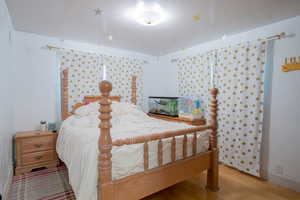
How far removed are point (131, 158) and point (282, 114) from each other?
2.15 m

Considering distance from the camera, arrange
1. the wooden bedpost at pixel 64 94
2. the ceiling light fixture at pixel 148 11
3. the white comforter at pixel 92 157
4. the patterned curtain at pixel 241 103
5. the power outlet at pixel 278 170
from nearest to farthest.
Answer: the white comforter at pixel 92 157, the ceiling light fixture at pixel 148 11, the power outlet at pixel 278 170, the patterned curtain at pixel 241 103, the wooden bedpost at pixel 64 94

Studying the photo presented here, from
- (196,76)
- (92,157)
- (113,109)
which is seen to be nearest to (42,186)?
(92,157)

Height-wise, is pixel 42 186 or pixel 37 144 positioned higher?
pixel 37 144

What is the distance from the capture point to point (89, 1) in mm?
1779

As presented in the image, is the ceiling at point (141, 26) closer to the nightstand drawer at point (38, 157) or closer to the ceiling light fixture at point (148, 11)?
the ceiling light fixture at point (148, 11)

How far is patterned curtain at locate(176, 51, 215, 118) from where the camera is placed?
9.97ft

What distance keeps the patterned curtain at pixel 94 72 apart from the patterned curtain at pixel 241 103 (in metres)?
1.85

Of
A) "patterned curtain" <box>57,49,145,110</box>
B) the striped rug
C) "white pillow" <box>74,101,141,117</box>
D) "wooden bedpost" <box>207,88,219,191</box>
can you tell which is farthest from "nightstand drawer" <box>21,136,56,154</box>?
"wooden bedpost" <box>207,88,219,191</box>

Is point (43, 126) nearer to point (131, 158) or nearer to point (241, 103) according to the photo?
point (131, 158)

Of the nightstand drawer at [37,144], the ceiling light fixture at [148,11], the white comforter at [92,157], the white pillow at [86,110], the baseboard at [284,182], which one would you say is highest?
the ceiling light fixture at [148,11]

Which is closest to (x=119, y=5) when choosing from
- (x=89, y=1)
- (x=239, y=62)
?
(x=89, y=1)

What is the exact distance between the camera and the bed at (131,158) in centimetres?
125

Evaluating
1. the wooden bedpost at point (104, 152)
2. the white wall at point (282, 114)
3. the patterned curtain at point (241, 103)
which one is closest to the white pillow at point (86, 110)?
the wooden bedpost at point (104, 152)

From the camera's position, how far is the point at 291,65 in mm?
2111
